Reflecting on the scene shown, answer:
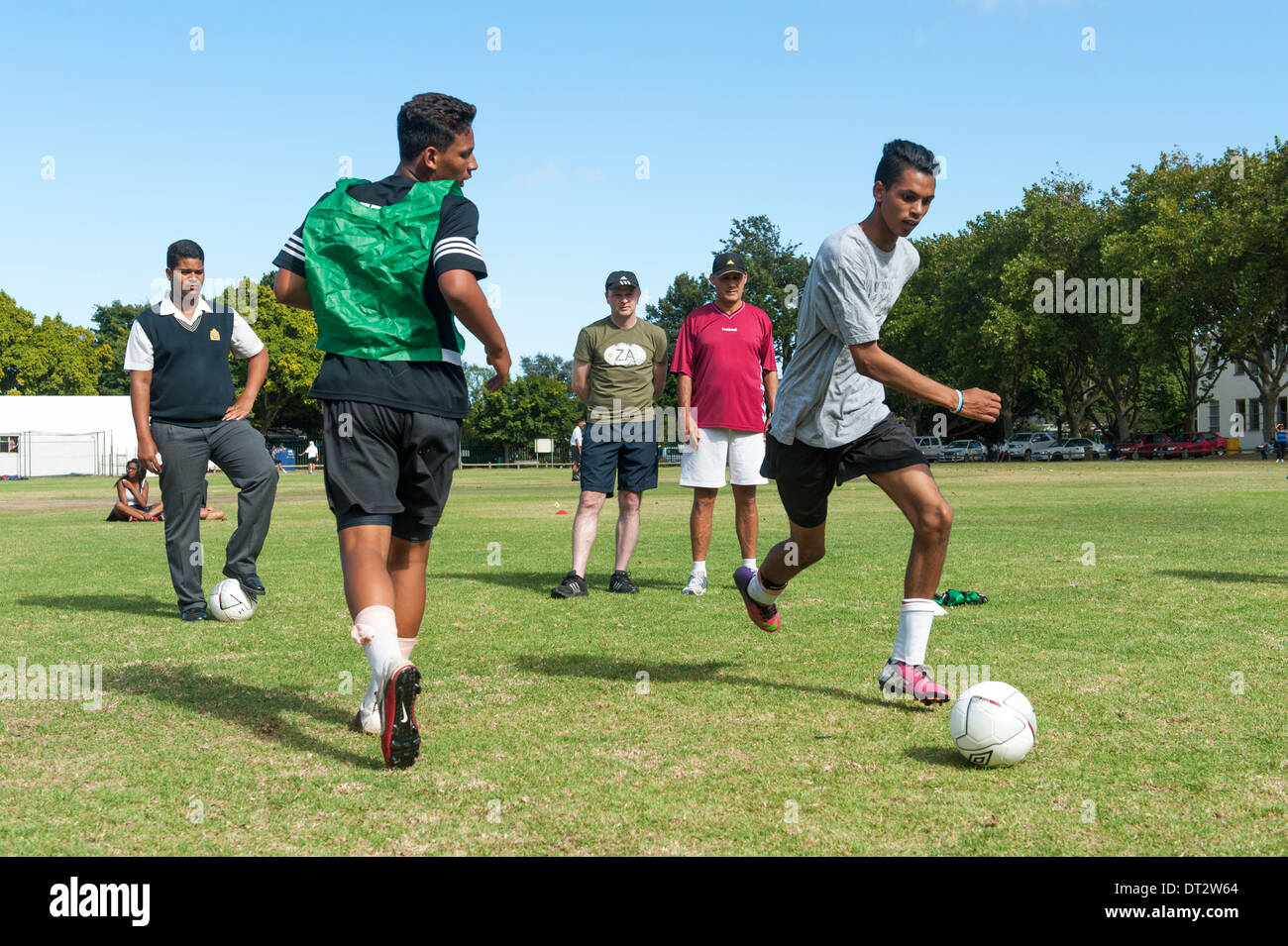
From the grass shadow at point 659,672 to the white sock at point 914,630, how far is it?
20cm

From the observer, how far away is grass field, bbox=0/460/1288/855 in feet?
9.62

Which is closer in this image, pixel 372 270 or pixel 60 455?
pixel 372 270

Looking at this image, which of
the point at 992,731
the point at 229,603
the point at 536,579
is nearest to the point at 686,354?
the point at 536,579

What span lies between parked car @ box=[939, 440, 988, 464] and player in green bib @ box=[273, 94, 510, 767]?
70.9m

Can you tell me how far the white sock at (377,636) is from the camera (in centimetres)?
365

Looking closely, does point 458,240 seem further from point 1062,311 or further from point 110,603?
point 1062,311

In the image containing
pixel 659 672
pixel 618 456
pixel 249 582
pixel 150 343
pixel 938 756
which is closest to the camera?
pixel 938 756

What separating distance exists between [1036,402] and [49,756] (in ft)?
274

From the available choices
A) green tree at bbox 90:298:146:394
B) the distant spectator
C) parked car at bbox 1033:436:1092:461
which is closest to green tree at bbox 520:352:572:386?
green tree at bbox 90:298:146:394

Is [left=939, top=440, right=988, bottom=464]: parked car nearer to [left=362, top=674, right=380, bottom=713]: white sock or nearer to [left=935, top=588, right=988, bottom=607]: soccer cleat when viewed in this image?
[left=935, top=588, right=988, bottom=607]: soccer cleat

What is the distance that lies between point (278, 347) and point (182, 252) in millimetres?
68000

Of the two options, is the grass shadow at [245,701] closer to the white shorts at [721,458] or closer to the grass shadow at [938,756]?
the grass shadow at [938,756]

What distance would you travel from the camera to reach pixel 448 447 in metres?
4.09

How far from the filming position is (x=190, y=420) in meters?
7.02
